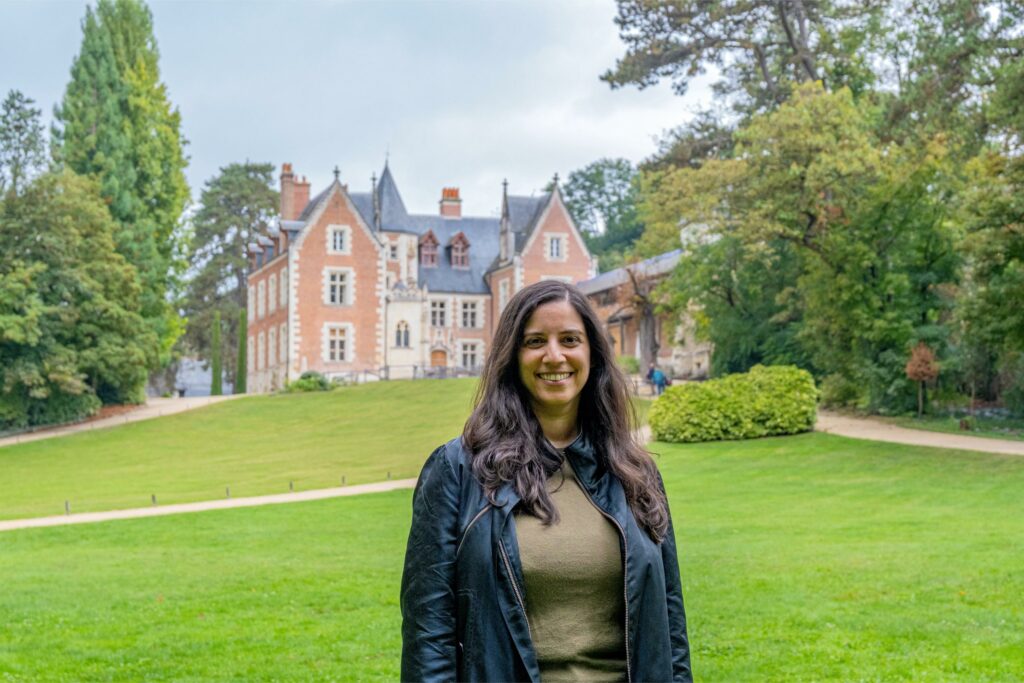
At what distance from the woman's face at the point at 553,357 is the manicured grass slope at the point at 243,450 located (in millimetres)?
14387

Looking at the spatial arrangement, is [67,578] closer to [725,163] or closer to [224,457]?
[224,457]

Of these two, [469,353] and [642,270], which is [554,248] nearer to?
[469,353]

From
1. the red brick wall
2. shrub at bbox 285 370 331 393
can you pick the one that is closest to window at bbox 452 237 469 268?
the red brick wall

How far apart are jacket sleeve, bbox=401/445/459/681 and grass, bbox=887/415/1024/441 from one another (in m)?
21.2

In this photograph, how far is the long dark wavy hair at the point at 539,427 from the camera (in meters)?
2.82

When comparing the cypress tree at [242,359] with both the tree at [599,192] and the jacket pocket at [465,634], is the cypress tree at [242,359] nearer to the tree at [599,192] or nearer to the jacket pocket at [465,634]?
the tree at [599,192]

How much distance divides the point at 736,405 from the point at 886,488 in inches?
333

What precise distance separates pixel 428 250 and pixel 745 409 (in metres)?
34.1

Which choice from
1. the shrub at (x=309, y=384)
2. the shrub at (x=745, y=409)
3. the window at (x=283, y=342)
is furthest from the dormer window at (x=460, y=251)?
the shrub at (x=745, y=409)

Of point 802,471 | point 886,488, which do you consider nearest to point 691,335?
point 802,471

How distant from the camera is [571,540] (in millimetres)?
2783

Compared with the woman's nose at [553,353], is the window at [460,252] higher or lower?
higher

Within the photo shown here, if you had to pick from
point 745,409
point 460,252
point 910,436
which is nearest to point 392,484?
point 745,409

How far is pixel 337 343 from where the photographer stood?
166 feet
